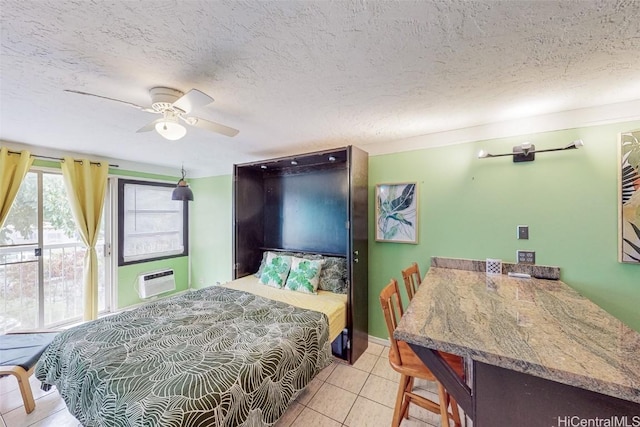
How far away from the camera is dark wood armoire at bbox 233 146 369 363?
240cm

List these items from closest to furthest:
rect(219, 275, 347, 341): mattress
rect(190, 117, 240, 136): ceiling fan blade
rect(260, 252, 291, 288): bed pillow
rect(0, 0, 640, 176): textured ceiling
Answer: rect(0, 0, 640, 176): textured ceiling, rect(190, 117, 240, 136): ceiling fan blade, rect(219, 275, 347, 341): mattress, rect(260, 252, 291, 288): bed pillow

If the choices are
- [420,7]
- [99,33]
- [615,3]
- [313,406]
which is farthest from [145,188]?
[615,3]

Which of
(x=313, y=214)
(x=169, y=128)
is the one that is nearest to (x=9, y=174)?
(x=169, y=128)

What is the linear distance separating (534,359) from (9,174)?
4638 millimetres

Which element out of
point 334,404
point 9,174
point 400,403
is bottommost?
point 334,404

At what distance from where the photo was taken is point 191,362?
1.34m

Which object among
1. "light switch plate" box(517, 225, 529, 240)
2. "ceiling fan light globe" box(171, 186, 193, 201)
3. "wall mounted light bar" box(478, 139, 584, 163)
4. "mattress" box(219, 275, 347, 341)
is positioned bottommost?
"mattress" box(219, 275, 347, 341)

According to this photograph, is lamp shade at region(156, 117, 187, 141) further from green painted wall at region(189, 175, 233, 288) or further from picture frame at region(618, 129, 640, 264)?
picture frame at region(618, 129, 640, 264)

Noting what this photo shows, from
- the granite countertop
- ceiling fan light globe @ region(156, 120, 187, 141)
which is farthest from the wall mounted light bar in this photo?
ceiling fan light globe @ region(156, 120, 187, 141)

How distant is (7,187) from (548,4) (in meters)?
4.65

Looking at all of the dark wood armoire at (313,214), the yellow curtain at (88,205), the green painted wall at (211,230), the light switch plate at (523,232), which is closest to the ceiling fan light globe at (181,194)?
the dark wood armoire at (313,214)

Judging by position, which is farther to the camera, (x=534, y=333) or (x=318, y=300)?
(x=318, y=300)

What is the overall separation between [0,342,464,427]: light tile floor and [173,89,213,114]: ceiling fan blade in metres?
2.23

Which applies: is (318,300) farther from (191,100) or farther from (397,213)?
(191,100)
